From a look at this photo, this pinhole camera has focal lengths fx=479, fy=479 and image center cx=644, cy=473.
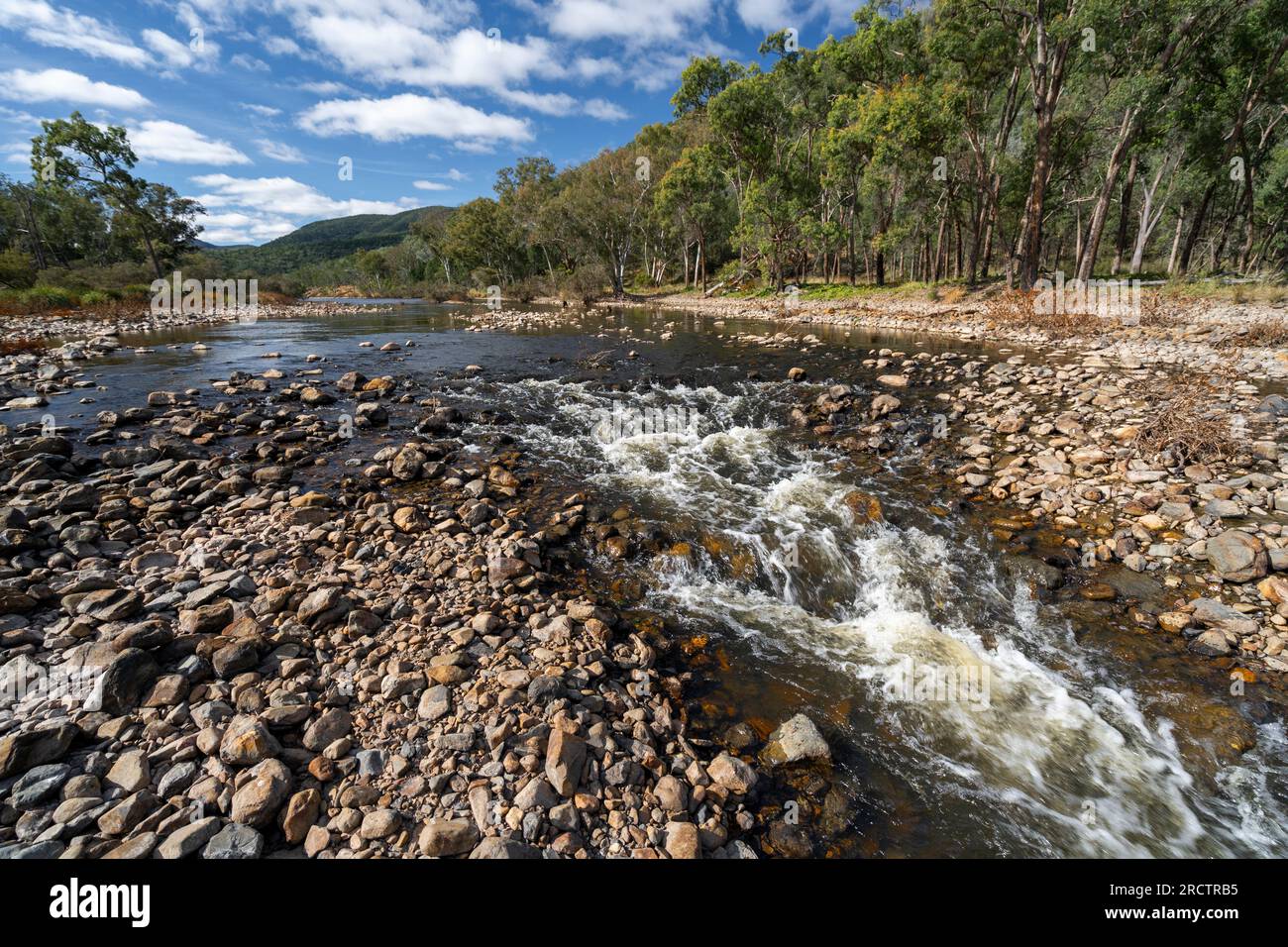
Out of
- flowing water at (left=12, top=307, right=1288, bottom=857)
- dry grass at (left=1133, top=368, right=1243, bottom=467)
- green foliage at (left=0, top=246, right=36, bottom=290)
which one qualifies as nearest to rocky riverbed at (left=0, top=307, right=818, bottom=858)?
flowing water at (left=12, top=307, right=1288, bottom=857)

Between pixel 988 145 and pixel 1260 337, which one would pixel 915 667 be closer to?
pixel 1260 337

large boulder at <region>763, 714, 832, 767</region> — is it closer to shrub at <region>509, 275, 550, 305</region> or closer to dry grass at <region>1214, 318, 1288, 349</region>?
dry grass at <region>1214, 318, 1288, 349</region>

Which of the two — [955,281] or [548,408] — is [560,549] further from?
[955,281]

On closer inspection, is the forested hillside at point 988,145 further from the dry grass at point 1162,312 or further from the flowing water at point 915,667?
the flowing water at point 915,667

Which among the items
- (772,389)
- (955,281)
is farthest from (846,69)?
(772,389)

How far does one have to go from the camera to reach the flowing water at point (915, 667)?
3.84 m

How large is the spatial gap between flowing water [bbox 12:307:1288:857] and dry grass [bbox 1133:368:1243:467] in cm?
358

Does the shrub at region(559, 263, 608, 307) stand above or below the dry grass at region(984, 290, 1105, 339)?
above

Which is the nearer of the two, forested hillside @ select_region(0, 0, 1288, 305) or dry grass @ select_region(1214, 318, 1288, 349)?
dry grass @ select_region(1214, 318, 1288, 349)

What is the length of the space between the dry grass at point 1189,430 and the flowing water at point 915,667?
3.58 meters

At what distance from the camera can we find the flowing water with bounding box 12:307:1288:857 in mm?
3836

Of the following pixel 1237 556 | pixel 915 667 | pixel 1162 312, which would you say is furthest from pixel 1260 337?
pixel 915 667

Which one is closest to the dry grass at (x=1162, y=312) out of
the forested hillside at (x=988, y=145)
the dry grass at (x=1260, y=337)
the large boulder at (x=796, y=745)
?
the dry grass at (x=1260, y=337)
